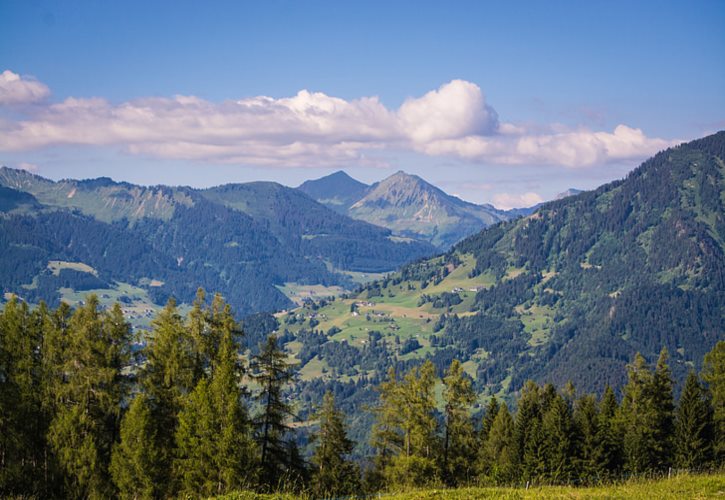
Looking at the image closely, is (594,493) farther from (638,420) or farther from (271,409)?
(638,420)

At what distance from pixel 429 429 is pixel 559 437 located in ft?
52.8

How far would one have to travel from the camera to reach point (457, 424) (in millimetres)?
58906

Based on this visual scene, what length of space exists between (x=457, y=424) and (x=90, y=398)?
32.3 meters

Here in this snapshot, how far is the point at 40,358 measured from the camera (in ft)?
144

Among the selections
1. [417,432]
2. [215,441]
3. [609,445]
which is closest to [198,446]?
[215,441]

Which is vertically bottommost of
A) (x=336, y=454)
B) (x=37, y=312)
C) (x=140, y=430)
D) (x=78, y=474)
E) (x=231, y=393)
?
(x=336, y=454)

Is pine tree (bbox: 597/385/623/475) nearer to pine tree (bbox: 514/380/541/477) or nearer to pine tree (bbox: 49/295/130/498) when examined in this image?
pine tree (bbox: 514/380/541/477)

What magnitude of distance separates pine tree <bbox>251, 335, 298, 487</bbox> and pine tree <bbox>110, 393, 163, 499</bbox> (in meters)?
8.12

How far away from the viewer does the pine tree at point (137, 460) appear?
126 ft

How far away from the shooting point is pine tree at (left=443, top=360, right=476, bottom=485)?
57031 millimetres

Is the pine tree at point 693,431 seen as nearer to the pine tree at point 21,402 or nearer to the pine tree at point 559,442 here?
the pine tree at point 559,442

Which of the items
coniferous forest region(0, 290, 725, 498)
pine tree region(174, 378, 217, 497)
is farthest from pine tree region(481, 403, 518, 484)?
pine tree region(174, 378, 217, 497)

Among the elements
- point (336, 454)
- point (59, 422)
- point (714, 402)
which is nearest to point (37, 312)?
point (59, 422)

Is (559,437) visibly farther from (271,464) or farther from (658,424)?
(271,464)
